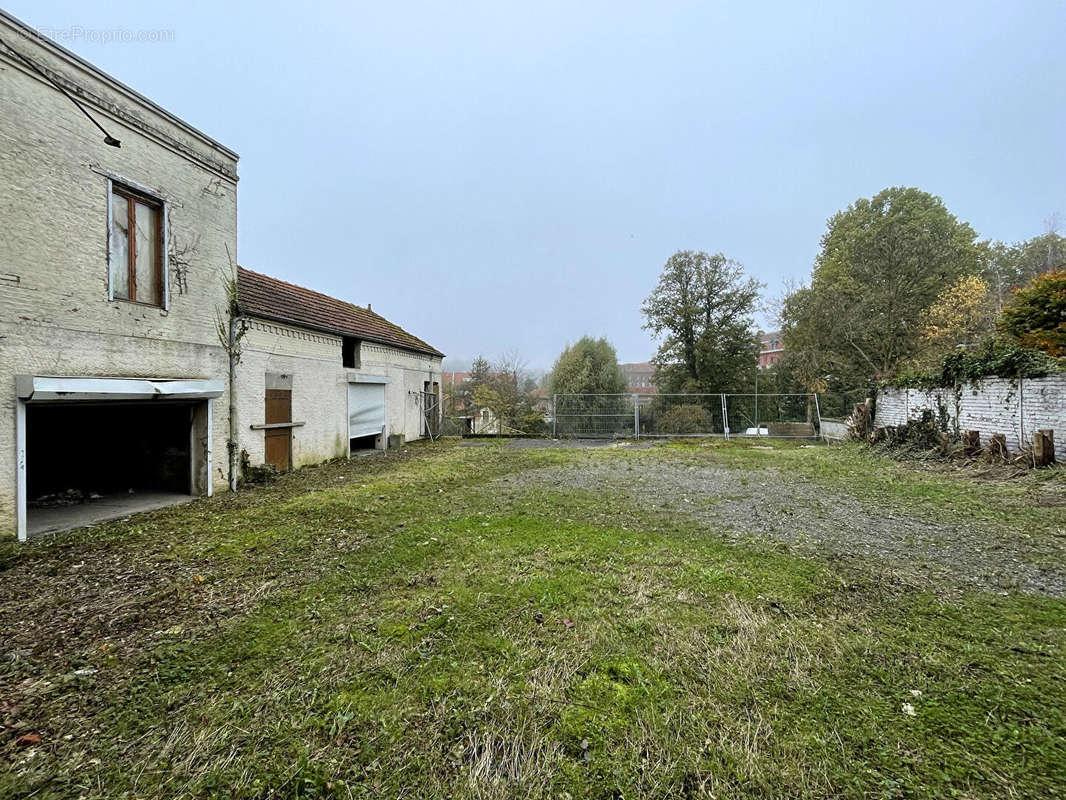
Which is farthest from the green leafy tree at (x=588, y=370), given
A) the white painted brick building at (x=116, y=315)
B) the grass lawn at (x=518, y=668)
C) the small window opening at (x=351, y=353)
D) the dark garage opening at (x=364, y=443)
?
the grass lawn at (x=518, y=668)

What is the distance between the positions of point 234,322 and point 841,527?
970 centimetres

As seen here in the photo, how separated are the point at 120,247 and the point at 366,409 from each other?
7.09 metres

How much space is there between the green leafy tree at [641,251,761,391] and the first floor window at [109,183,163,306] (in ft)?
70.3

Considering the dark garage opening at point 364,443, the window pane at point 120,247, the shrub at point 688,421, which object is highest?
the window pane at point 120,247

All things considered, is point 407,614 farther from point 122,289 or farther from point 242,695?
point 122,289

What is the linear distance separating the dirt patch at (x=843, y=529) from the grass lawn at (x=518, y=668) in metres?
0.13

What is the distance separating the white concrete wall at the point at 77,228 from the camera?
4.68 metres

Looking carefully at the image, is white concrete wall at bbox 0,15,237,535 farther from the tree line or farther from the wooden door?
the tree line

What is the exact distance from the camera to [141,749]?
201cm

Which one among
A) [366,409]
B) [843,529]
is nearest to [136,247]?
[366,409]

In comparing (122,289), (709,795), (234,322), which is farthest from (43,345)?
(709,795)

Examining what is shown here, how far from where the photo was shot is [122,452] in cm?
777

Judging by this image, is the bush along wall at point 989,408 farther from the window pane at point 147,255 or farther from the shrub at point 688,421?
the window pane at point 147,255

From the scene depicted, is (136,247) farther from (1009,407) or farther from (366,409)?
(1009,407)
